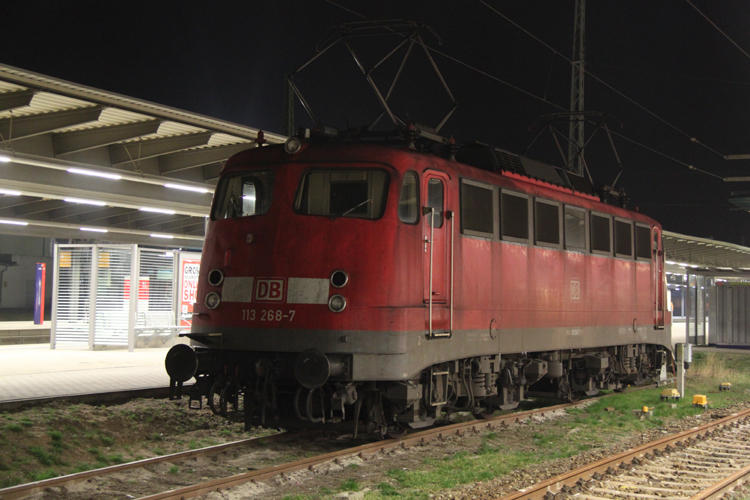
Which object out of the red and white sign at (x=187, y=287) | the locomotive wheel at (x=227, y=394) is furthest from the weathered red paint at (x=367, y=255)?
the red and white sign at (x=187, y=287)

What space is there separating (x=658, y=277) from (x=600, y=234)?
359cm

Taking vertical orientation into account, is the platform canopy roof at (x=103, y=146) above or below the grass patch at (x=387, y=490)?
above

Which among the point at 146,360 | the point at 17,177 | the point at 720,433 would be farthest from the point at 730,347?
the point at 17,177

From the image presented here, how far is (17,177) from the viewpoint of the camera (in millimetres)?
13680

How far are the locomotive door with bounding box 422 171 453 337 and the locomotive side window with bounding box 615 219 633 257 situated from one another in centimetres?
616

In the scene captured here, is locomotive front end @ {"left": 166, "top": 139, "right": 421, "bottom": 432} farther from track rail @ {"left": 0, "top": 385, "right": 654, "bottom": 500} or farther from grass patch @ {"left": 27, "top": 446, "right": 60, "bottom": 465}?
grass patch @ {"left": 27, "top": 446, "right": 60, "bottom": 465}

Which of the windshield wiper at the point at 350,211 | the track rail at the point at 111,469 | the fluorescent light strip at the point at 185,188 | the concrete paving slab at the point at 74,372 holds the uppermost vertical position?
the fluorescent light strip at the point at 185,188

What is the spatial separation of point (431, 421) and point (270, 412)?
6.93 feet

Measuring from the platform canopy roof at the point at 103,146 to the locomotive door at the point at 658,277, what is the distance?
8.48 metres

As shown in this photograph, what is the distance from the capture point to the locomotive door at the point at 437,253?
359 inches

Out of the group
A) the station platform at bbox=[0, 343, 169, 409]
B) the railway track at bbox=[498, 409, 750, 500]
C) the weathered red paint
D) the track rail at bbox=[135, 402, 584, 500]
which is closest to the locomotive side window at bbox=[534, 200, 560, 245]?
the weathered red paint

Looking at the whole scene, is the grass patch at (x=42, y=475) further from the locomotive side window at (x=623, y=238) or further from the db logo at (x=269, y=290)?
the locomotive side window at (x=623, y=238)

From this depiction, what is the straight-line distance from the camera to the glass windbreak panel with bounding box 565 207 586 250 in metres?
12.7

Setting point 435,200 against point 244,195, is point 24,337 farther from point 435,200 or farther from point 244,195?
point 435,200
